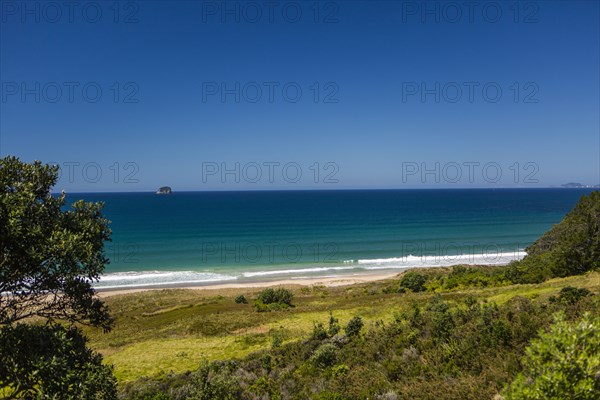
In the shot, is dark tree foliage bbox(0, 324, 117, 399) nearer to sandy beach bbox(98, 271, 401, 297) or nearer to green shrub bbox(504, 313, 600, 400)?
green shrub bbox(504, 313, 600, 400)

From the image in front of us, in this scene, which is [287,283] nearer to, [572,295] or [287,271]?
[287,271]

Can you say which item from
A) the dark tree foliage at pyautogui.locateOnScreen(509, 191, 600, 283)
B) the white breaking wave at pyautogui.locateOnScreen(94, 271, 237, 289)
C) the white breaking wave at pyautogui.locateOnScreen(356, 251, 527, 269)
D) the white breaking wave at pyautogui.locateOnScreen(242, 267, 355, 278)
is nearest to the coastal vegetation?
the dark tree foliage at pyautogui.locateOnScreen(509, 191, 600, 283)

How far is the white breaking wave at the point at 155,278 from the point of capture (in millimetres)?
53531

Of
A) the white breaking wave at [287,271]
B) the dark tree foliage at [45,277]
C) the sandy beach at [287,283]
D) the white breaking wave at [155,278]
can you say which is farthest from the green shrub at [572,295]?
the white breaking wave at [155,278]

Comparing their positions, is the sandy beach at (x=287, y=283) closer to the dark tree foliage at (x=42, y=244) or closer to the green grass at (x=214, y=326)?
the green grass at (x=214, y=326)

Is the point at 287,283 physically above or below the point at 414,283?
below

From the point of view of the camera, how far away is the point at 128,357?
2008cm

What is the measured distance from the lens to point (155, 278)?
185 ft

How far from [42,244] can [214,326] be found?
18.3 meters

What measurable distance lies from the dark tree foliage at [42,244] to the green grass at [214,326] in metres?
10.3

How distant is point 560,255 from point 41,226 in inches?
1347

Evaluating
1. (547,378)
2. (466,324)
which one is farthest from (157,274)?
(547,378)

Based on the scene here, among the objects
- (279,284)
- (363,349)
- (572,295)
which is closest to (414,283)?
(572,295)

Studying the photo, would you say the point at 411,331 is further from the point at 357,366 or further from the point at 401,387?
the point at 401,387
